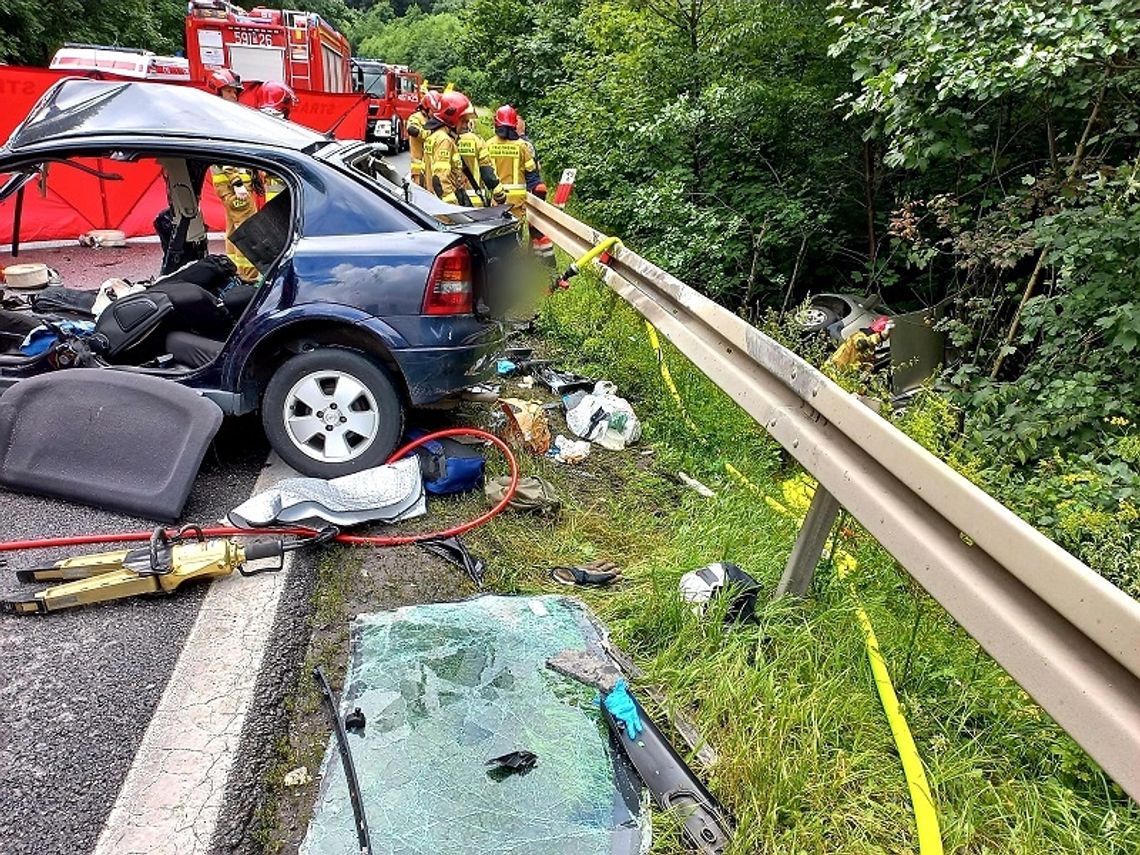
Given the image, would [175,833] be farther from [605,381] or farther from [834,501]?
[605,381]

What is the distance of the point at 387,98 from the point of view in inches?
918

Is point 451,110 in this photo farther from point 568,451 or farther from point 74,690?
point 74,690

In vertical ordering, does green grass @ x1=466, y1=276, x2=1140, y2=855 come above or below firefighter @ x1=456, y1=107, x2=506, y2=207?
below

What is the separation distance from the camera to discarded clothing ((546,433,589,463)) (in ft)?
14.6

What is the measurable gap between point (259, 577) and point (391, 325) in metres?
1.34

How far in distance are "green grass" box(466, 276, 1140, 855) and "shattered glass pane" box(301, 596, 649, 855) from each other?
0.72 ft

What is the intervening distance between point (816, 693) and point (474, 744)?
3.52 feet

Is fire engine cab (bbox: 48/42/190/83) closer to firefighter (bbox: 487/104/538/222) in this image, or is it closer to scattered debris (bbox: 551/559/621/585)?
firefighter (bbox: 487/104/538/222)

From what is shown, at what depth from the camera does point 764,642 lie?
9.02 feet

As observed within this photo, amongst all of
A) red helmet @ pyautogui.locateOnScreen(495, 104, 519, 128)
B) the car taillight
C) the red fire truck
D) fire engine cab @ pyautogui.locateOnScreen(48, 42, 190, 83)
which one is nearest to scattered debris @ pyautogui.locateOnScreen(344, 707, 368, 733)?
the car taillight

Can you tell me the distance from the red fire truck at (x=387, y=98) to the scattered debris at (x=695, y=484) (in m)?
18.9

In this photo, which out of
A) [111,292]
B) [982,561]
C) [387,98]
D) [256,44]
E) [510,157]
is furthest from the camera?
[387,98]

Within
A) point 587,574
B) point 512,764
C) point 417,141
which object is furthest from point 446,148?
point 512,764

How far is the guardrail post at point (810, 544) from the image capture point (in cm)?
264
